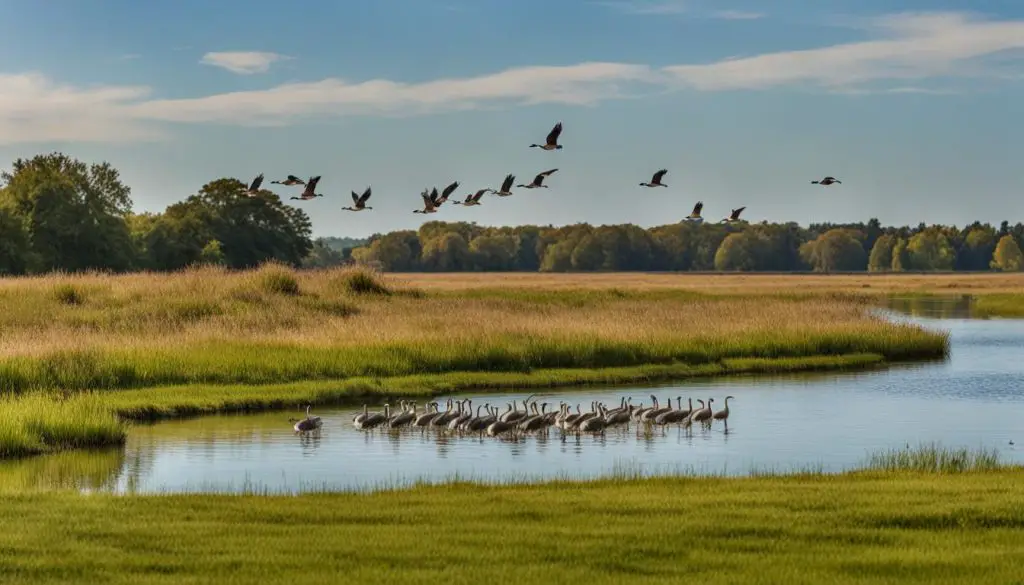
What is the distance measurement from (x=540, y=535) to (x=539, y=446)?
1236 centimetres

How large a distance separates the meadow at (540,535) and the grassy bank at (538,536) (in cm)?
2

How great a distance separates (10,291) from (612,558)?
40812 mm

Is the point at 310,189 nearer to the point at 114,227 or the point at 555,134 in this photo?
the point at 555,134

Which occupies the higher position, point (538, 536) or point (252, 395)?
point (538, 536)

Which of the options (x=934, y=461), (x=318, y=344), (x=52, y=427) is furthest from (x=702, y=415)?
(x=318, y=344)

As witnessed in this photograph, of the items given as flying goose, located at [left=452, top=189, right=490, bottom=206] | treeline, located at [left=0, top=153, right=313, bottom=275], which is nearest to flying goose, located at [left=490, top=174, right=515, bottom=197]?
flying goose, located at [left=452, top=189, right=490, bottom=206]

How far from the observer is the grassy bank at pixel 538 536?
13.5m

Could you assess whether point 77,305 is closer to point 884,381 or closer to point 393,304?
point 393,304

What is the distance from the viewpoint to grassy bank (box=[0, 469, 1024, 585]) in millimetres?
13484

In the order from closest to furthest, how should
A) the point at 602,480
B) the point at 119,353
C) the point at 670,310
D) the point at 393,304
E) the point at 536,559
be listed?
the point at 536,559, the point at 602,480, the point at 119,353, the point at 393,304, the point at 670,310

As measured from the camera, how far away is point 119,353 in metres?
37.3

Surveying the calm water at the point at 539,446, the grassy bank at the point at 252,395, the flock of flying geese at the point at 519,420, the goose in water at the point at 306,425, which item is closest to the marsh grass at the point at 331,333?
the grassy bank at the point at 252,395

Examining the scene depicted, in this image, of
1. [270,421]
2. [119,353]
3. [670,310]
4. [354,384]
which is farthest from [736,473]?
[670,310]

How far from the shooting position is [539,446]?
90.1 ft
